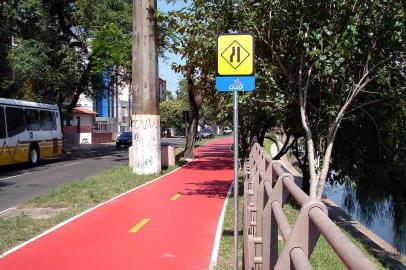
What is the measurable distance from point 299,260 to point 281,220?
1.03m

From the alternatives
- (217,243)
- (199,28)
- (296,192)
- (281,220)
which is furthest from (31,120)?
(296,192)

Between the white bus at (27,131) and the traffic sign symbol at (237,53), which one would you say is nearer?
the traffic sign symbol at (237,53)

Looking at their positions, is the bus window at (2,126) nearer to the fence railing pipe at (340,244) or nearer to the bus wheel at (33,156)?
the bus wheel at (33,156)

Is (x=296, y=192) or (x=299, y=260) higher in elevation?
(x=296, y=192)

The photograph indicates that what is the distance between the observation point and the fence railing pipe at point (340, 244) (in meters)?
1.48

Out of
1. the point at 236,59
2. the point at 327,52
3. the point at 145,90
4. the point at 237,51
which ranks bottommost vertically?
the point at 236,59

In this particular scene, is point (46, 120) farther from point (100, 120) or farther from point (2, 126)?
point (100, 120)

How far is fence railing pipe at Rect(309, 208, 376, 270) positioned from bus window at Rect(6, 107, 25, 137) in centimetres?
2193

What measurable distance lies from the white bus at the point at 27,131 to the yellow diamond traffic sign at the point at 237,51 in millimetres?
16933

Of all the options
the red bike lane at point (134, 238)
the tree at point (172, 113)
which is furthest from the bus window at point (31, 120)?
the tree at point (172, 113)

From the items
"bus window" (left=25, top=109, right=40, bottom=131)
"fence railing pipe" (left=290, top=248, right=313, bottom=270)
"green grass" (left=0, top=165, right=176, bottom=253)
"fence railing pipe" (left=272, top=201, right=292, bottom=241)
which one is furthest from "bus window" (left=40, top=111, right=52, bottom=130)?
"fence railing pipe" (left=290, top=248, right=313, bottom=270)

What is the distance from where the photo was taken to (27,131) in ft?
78.7

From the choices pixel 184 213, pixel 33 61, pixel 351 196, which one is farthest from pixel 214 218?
pixel 33 61

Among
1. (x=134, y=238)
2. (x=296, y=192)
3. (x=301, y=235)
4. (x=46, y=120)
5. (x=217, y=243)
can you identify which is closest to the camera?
(x=301, y=235)
